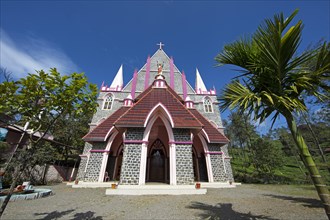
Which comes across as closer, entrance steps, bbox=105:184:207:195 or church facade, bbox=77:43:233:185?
entrance steps, bbox=105:184:207:195

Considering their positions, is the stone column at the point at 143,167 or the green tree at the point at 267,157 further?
the green tree at the point at 267,157

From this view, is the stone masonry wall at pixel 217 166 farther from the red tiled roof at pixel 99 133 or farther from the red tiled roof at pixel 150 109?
the red tiled roof at pixel 99 133

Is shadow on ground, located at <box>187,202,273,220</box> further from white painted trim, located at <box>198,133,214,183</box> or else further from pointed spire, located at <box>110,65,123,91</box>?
pointed spire, located at <box>110,65,123,91</box>

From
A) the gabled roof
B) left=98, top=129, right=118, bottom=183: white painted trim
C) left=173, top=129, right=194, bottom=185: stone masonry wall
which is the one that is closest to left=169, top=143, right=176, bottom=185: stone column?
left=173, top=129, right=194, bottom=185: stone masonry wall

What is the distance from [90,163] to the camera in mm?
11898

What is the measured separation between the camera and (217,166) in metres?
12.0

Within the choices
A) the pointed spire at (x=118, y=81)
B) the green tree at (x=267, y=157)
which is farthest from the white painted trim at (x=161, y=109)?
the green tree at (x=267, y=157)

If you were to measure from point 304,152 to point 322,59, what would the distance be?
1.80 metres

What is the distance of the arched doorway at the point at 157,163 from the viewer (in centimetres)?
1309

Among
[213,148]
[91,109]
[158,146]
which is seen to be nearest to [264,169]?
[213,148]

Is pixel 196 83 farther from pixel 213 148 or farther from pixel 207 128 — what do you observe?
pixel 213 148

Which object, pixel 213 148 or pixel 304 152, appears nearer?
pixel 304 152

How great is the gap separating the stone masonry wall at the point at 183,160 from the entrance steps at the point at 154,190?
468mm

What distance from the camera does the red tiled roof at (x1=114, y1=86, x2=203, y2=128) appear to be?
916cm
